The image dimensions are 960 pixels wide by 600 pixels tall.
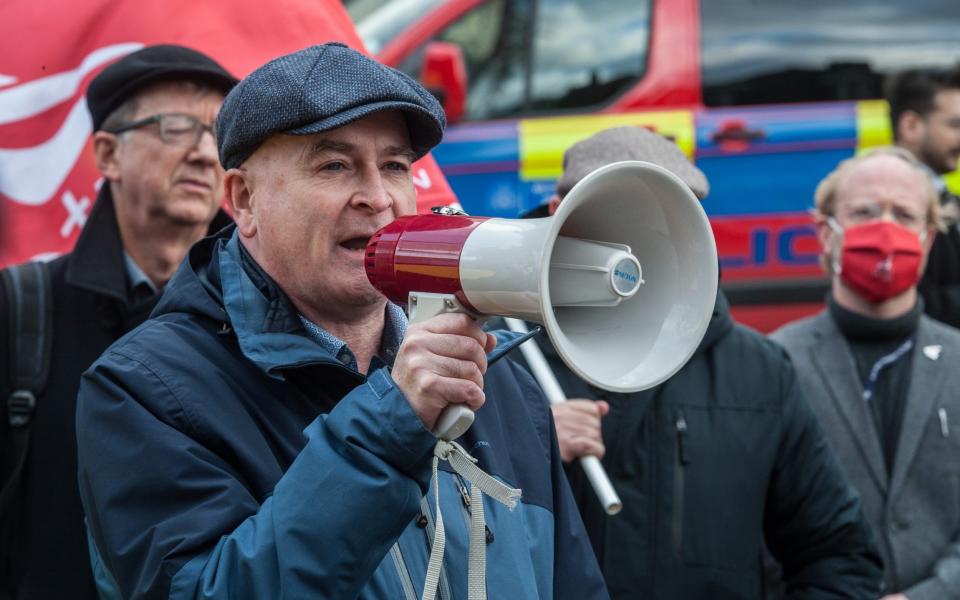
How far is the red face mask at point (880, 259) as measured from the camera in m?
3.95

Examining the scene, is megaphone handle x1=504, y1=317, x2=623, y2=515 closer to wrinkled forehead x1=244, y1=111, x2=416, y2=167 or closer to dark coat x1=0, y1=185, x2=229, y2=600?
wrinkled forehead x1=244, y1=111, x2=416, y2=167

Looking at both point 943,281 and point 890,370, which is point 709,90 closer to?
point 943,281

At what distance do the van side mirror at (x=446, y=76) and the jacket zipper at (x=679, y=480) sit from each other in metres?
2.49

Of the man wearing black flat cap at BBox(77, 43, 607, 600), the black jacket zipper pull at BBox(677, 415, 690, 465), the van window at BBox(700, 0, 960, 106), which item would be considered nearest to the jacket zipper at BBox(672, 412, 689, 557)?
the black jacket zipper pull at BBox(677, 415, 690, 465)

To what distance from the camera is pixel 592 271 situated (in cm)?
186

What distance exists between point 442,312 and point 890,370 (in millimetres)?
2414

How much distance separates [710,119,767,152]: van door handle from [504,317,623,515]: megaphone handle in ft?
8.30

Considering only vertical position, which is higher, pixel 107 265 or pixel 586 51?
pixel 586 51

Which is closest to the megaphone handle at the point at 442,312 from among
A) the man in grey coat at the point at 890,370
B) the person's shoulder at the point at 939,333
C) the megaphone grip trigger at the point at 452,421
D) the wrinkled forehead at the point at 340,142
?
the megaphone grip trigger at the point at 452,421

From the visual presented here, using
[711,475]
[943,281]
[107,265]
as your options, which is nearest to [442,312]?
[711,475]

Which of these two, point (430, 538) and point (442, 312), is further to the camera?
point (430, 538)

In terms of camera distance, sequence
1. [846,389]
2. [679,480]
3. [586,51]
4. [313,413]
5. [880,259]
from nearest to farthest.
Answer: [313,413] < [679,480] < [846,389] < [880,259] < [586,51]

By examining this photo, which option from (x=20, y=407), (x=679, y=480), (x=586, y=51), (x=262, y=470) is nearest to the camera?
(x=262, y=470)

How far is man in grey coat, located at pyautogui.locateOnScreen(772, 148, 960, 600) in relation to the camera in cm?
367
